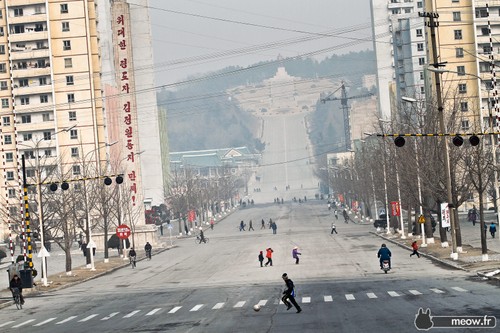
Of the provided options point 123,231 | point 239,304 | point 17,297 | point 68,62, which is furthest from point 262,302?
point 68,62

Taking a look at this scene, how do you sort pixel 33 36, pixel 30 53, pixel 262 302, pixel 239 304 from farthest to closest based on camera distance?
pixel 30 53 < pixel 33 36 < pixel 262 302 < pixel 239 304

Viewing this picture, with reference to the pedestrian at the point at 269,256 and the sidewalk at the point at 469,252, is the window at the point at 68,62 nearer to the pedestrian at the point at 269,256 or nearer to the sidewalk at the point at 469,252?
the sidewalk at the point at 469,252

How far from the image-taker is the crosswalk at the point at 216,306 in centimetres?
4897

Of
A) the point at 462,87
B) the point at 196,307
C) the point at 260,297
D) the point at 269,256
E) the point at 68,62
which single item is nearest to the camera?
the point at 196,307

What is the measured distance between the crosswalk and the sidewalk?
5.05 metres

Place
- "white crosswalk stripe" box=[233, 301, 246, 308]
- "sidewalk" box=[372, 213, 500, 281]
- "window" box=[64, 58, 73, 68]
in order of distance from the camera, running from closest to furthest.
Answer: "white crosswalk stripe" box=[233, 301, 246, 308]
"sidewalk" box=[372, 213, 500, 281]
"window" box=[64, 58, 73, 68]

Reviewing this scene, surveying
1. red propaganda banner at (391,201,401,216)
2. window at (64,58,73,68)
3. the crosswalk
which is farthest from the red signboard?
window at (64,58,73,68)

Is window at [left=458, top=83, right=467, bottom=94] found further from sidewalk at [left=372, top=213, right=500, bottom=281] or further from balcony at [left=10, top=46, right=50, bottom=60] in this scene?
balcony at [left=10, top=46, right=50, bottom=60]

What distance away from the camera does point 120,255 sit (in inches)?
4707

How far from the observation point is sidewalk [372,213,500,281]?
6405cm

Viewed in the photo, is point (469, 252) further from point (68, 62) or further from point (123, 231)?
point (68, 62)

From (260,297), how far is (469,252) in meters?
28.8

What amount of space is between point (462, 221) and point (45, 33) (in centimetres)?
6500

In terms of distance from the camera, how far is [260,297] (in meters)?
55.9
